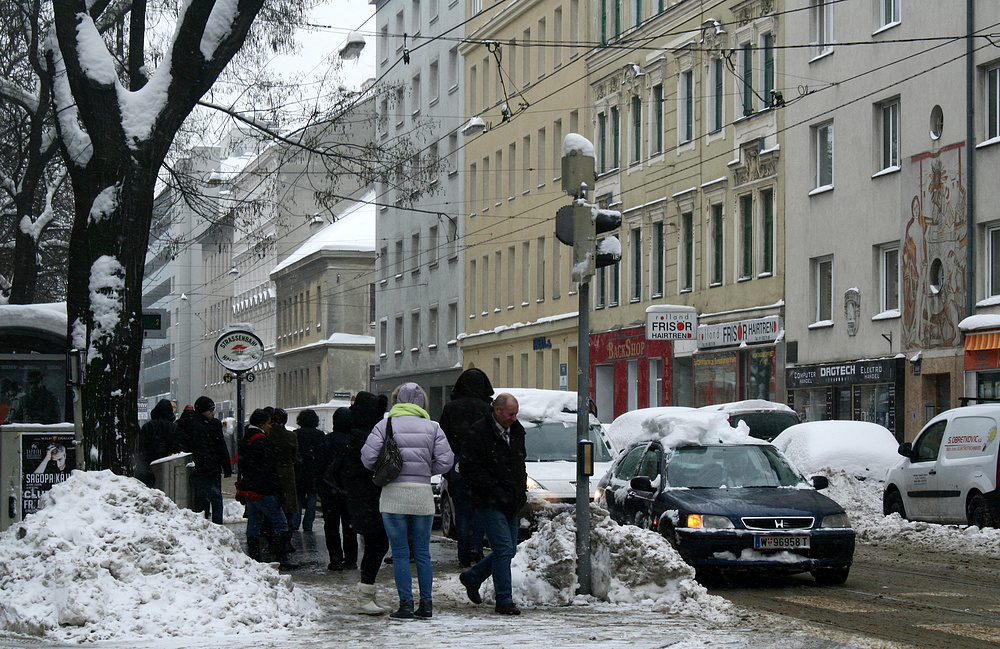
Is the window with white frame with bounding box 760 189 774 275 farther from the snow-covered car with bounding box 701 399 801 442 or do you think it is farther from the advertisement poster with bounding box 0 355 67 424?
the advertisement poster with bounding box 0 355 67 424

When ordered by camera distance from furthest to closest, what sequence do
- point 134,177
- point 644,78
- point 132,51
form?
point 644,78, point 132,51, point 134,177

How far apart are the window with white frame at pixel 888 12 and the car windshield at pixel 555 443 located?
15823mm

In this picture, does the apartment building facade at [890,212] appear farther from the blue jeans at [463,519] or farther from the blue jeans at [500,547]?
the blue jeans at [500,547]

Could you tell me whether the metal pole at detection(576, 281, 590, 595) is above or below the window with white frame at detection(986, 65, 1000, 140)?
below

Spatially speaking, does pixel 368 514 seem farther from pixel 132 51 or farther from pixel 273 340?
pixel 273 340

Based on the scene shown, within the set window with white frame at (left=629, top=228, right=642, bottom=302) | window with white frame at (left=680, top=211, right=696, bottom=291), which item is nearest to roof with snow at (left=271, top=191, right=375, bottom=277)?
window with white frame at (left=629, top=228, right=642, bottom=302)

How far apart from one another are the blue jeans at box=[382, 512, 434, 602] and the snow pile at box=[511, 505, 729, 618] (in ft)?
3.78

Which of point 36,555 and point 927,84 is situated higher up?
point 927,84

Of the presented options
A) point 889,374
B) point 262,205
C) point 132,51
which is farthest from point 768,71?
point 132,51

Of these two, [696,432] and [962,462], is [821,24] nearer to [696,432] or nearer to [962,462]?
[962,462]

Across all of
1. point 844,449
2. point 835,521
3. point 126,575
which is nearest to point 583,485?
point 835,521

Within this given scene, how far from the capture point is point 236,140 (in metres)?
17.7

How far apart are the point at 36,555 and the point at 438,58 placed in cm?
5636

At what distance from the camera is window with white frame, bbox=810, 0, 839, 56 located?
35.2 m
